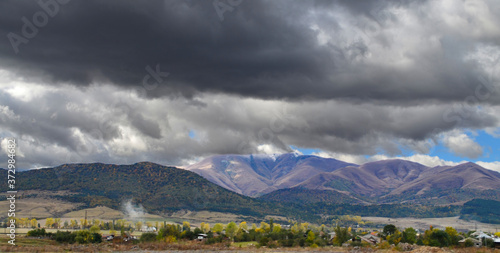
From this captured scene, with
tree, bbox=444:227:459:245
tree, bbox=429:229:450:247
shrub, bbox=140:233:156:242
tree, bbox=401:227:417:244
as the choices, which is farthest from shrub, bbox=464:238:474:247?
shrub, bbox=140:233:156:242

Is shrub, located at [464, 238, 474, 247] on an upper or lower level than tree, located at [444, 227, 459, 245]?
lower

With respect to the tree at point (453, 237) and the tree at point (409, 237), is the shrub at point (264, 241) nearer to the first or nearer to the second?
the tree at point (409, 237)

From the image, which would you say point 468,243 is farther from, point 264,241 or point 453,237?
point 264,241

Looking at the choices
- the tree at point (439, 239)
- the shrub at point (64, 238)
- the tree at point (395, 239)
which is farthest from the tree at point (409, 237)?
the shrub at point (64, 238)

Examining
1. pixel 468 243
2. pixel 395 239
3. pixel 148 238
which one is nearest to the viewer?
pixel 468 243

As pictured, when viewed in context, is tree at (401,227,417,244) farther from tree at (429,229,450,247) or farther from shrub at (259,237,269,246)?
shrub at (259,237,269,246)

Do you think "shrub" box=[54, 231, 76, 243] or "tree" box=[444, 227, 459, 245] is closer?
"tree" box=[444, 227, 459, 245]

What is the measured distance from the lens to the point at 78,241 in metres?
171

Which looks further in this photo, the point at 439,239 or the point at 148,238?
the point at 148,238

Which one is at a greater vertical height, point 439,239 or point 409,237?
point 409,237

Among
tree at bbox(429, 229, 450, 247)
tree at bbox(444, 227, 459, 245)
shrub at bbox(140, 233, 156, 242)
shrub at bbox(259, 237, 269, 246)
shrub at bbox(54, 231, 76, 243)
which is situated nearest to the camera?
tree at bbox(429, 229, 450, 247)

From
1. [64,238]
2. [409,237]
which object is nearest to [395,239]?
[409,237]

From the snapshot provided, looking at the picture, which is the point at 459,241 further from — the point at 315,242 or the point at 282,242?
the point at 282,242

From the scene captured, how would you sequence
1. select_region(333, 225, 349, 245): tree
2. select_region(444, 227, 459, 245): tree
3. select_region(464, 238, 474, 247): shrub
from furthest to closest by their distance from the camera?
select_region(333, 225, 349, 245): tree → select_region(444, 227, 459, 245): tree → select_region(464, 238, 474, 247): shrub
